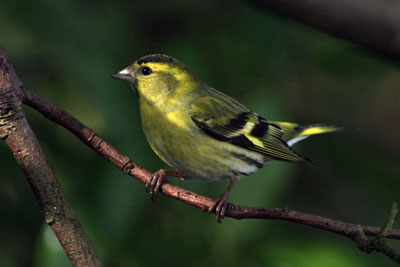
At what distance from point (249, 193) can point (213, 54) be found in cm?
60

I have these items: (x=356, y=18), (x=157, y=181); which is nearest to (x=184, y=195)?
(x=157, y=181)

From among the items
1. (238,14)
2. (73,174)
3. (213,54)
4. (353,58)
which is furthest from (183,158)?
(353,58)

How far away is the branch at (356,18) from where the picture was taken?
1.88 m

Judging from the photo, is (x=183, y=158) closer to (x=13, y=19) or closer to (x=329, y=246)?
(x=329, y=246)

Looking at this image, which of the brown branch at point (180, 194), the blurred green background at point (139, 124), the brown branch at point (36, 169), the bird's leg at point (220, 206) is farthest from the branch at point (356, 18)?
the brown branch at point (36, 169)

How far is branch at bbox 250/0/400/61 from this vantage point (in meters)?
1.88

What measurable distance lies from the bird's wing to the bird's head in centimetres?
9

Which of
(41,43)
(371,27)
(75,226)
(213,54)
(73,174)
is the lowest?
(75,226)

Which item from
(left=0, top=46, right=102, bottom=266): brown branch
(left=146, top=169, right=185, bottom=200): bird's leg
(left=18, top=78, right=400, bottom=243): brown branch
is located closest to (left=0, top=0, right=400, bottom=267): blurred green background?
(left=146, top=169, right=185, bottom=200): bird's leg

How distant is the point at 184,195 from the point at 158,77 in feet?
2.04

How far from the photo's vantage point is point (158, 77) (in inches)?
72.8

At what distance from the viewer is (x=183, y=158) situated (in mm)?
1751

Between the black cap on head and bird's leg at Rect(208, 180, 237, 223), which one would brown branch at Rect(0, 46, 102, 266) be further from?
the black cap on head

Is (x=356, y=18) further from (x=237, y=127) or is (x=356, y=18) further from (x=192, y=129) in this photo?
(x=192, y=129)
